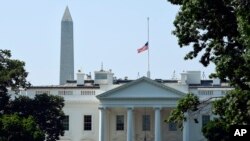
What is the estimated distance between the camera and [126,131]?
296 ft

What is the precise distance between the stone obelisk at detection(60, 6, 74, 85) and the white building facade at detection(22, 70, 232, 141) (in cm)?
4853

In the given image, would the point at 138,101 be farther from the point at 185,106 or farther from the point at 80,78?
the point at 185,106

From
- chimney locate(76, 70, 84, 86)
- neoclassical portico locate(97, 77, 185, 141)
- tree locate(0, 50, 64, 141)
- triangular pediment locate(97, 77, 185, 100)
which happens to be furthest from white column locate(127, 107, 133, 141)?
tree locate(0, 50, 64, 141)

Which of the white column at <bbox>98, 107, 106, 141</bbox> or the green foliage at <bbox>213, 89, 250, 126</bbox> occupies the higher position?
the white column at <bbox>98, 107, 106, 141</bbox>

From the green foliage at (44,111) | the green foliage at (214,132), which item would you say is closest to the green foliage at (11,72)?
the green foliage at (44,111)

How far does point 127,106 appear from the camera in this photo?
8681 cm

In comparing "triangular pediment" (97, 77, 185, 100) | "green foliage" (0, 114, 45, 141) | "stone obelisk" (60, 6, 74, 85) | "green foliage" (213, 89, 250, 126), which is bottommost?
"green foliage" (213, 89, 250, 126)

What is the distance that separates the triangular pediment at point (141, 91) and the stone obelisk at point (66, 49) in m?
53.0

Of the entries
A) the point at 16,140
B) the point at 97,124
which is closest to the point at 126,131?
the point at 97,124

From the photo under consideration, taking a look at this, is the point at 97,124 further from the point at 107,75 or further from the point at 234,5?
the point at 234,5

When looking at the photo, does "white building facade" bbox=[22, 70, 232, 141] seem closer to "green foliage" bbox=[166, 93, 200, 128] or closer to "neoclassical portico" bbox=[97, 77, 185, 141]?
"neoclassical portico" bbox=[97, 77, 185, 141]

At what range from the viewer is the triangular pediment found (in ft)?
283

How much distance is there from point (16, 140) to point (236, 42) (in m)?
36.5

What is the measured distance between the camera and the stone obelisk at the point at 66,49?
144 metres
